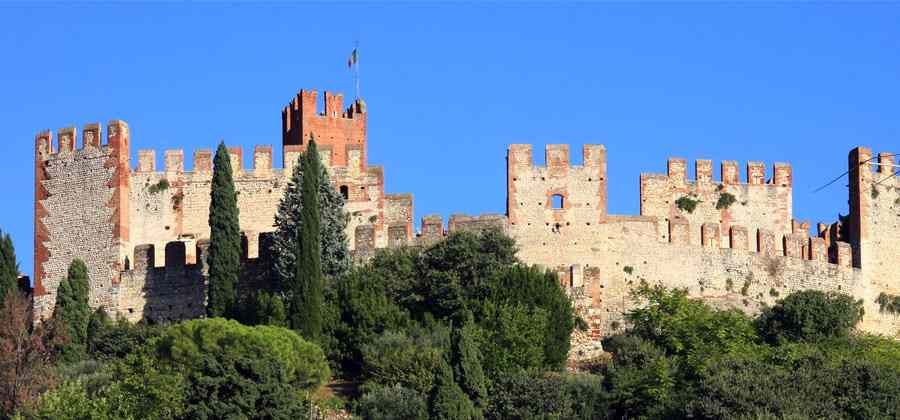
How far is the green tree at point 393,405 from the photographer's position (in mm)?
54375

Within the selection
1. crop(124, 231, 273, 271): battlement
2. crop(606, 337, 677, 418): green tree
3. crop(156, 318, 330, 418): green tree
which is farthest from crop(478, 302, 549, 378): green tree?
crop(124, 231, 273, 271): battlement

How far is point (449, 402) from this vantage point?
54344 mm

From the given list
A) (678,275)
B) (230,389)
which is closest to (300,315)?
(230,389)

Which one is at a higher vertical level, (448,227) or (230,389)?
(448,227)

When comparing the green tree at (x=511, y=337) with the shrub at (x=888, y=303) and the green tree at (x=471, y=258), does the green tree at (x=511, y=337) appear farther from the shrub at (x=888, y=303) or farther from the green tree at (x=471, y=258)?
the shrub at (x=888, y=303)

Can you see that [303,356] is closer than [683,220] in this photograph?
Yes

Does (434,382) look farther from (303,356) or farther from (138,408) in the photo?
(138,408)

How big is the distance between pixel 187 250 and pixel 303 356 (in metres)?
11.0

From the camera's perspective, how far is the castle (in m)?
64.9

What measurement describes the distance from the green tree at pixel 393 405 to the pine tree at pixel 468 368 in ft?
3.61

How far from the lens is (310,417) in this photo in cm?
5447

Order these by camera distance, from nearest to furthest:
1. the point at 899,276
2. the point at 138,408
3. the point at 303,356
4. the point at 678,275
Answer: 1. the point at 138,408
2. the point at 303,356
3. the point at 678,275
4. the point at 899,276

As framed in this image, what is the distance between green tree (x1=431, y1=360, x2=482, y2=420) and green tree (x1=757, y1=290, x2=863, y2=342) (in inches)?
417

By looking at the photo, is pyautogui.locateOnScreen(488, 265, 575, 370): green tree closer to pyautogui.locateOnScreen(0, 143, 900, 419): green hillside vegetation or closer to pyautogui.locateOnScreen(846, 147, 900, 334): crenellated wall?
pyautogui.locateOnScreen(0, 143, 900, 419): green hillside vegetation
